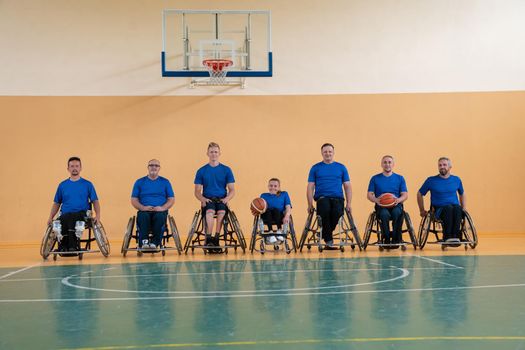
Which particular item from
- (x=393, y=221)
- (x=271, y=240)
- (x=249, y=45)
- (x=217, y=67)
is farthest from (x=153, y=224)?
(x=249, y=45)

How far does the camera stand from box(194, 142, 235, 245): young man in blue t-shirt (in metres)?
7.30

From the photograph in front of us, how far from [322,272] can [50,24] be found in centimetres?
603

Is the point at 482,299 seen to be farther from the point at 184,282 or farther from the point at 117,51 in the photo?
the point at 117,51

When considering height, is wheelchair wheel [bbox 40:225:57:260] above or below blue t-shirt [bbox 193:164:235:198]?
below

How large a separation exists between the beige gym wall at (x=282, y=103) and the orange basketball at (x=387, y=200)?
88.3 inches

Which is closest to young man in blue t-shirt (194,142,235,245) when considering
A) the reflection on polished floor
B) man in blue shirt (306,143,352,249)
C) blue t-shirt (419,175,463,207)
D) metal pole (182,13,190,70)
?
man in blue shirt (306,143,352,249)

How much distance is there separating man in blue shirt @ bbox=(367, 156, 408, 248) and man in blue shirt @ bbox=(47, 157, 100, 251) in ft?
9.29

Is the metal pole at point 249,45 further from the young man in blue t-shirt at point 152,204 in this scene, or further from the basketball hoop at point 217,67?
the young man in blue t-shirt at point 152,204

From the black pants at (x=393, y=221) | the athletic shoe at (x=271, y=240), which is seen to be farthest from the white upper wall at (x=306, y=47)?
the athletic shoe at (x=271, y=240)

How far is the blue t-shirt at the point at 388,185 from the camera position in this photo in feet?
24.8

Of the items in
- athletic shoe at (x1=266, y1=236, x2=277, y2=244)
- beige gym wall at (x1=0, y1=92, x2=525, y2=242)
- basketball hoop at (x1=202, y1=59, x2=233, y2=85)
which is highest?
basketball hoop at (x1=202, y1=59, x2=233, y2=85)

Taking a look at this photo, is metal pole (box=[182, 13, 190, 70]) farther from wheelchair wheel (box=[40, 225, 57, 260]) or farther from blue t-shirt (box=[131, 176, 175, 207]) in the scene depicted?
wheelchair wheel (box=[40, 225, 57, 260])

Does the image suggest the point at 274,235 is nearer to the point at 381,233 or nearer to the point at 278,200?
the point at 278,200

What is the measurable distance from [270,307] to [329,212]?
377cm
